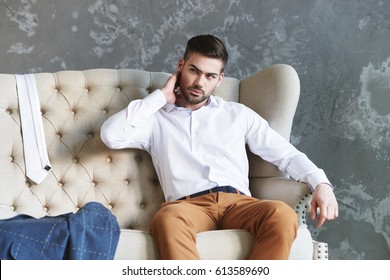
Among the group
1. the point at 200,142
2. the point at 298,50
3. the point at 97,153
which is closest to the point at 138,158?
the point at 97,153

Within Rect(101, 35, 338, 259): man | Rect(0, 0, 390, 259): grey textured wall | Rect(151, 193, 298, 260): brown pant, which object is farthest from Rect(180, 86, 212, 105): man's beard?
Rect(0, 0, 390, 259): grey textured wall

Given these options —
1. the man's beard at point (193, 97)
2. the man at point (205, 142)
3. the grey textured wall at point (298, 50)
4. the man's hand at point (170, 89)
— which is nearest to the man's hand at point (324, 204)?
the man at point (205, 142)

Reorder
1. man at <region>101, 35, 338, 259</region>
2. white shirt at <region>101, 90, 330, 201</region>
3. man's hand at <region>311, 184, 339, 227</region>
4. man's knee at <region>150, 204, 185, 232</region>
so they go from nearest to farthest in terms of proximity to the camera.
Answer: man's knee at <region>150, 204, 185, 232</region> → man's hand at <region>311, 184, 339, 227</region> → man at <region>101, 35, 338, 259</region> → white shirt at <region>101, 90, 330, 201</region>

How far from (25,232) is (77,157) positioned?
737 millimetres

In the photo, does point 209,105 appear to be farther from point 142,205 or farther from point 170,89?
point 142,205

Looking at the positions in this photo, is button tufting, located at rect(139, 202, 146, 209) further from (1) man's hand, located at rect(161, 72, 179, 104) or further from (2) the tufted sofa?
(1) man's hand, located at rect(161, 72, 179, 104)

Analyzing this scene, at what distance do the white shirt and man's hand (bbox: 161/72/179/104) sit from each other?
0.03 meters

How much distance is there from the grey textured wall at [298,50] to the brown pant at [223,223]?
1.09 meters

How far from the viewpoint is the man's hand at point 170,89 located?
8.62ft

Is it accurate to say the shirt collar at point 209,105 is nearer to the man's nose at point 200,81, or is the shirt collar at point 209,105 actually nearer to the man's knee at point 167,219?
the man's nose at point 200,81

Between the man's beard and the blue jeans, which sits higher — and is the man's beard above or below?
above

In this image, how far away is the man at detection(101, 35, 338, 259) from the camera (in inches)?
94.5

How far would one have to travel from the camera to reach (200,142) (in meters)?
2.59

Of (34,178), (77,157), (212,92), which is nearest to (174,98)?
(212,92)
